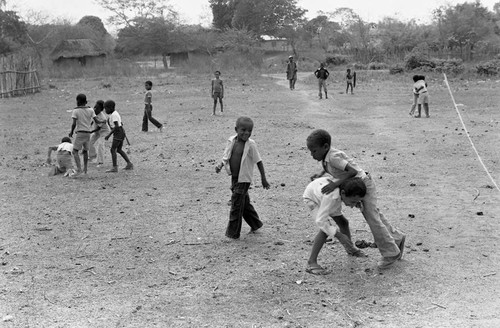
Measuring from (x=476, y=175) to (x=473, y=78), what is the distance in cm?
2457

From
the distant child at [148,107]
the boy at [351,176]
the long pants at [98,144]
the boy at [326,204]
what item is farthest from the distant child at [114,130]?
the boy at [351,176]

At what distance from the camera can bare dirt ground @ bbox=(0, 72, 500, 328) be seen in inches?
177

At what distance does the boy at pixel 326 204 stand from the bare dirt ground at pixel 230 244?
7.5 inches

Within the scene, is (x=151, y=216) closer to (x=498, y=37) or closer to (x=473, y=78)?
(x=473, y=78)

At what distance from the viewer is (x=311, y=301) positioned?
15.3 ft

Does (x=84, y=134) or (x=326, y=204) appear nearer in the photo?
(x=326, y=204)

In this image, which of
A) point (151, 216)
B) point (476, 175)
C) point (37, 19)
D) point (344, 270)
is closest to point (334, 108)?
point (476, 175)

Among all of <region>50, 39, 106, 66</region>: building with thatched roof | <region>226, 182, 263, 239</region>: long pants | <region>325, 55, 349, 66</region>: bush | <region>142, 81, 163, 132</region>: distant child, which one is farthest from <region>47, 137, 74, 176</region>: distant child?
<region>50, 39, 106, 66</region>: building with thatched roof

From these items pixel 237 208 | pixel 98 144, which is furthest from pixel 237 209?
pixel 98 144

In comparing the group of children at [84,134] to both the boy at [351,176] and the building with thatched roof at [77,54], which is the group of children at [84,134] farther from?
the building with thatched roof at [77,54]

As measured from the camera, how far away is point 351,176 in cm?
509

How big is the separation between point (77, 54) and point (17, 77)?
25.0 meters

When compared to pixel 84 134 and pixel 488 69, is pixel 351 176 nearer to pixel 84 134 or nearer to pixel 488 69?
pixel 84 134

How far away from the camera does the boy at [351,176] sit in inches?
200
